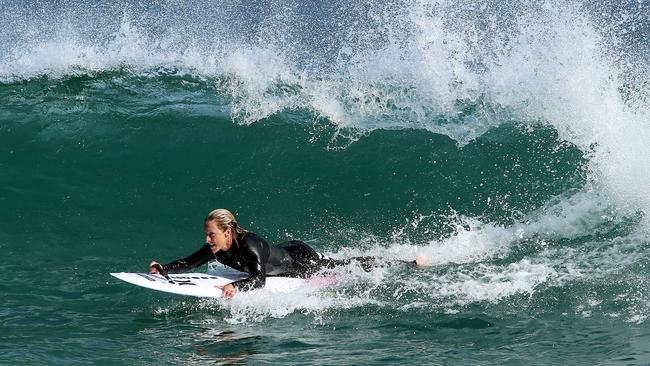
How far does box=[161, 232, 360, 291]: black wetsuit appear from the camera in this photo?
767 centimetres

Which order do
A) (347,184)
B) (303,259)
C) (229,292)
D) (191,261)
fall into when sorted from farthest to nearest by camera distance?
(347,184)
(303,259)
(191,261)
(229,292)

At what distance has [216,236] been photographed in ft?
24.7

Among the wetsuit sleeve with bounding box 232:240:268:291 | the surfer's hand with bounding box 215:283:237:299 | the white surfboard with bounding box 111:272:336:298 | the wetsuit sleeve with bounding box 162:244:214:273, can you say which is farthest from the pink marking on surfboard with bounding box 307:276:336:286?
the wetsuit sleeve with bounding box 162:244:214:273

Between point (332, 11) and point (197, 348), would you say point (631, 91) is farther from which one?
point (332, 11)

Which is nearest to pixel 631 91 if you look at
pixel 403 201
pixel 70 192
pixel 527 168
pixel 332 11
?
pixel 527 168

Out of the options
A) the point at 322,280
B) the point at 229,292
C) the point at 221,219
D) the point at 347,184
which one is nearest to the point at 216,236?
the point at 221,219

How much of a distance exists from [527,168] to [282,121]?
3546 millimetres

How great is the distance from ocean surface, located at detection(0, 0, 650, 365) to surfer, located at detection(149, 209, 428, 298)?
→ 20 centimetres

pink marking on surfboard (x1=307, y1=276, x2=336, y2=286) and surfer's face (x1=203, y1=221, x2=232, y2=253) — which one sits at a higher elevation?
surfer's face (x1=203, y1=221, x2=232, y2=253)

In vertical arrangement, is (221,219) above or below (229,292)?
above

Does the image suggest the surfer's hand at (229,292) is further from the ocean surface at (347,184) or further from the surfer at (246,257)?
the ocean surface at (347,184)

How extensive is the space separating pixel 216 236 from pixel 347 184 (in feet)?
13.0

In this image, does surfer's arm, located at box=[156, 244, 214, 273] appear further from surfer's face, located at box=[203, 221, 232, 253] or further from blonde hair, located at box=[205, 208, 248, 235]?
blonde hair, located at box=[205, 208, 248, 235]

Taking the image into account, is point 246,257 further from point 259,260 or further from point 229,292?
point 229,292
